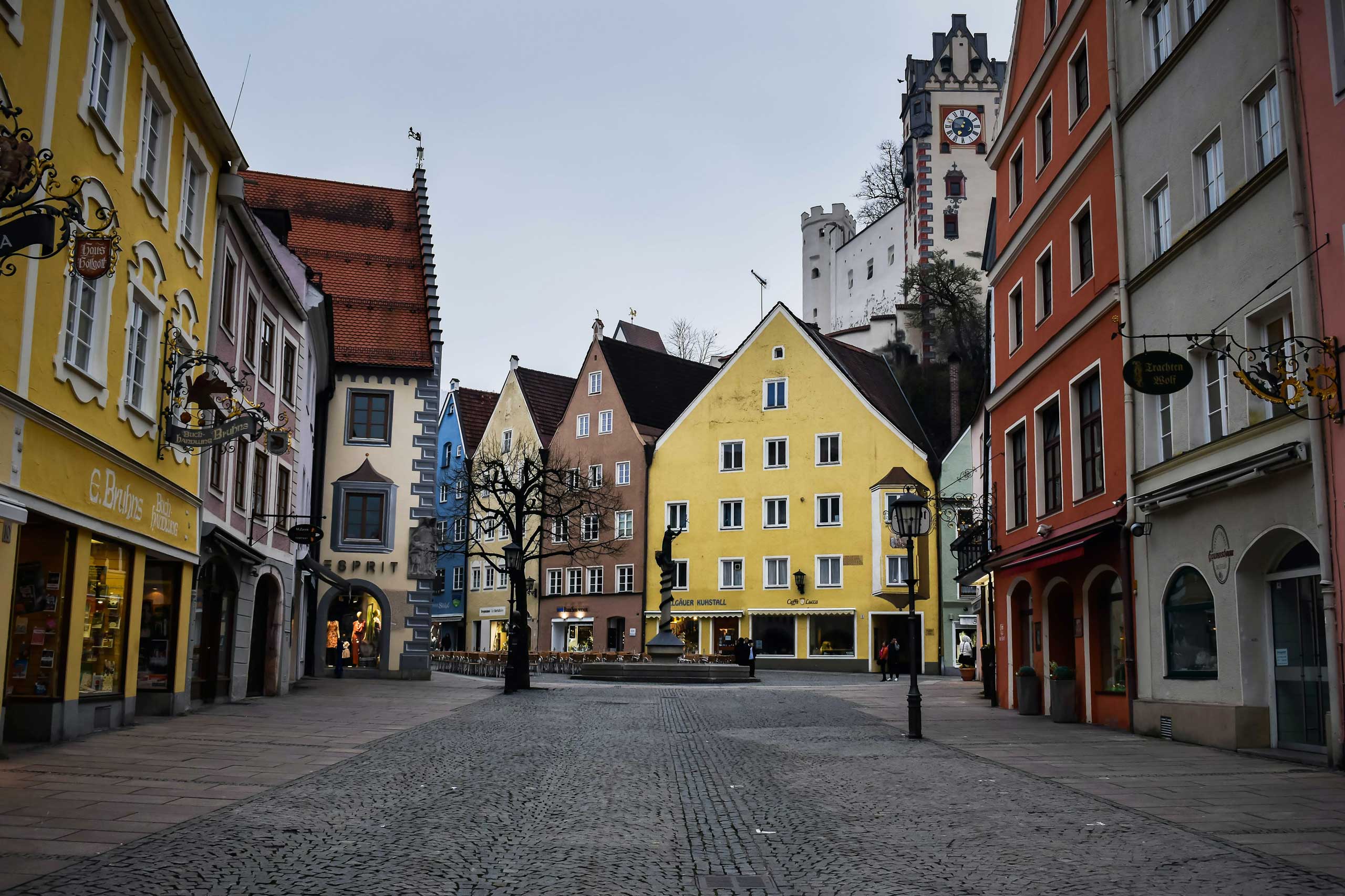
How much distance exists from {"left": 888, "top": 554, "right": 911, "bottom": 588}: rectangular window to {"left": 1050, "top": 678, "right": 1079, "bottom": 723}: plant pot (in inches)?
1215

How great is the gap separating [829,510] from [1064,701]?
112ft

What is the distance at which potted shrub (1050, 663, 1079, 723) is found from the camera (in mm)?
22109

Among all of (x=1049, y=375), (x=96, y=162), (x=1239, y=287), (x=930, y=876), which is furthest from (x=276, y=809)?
(x=1049, y=375)

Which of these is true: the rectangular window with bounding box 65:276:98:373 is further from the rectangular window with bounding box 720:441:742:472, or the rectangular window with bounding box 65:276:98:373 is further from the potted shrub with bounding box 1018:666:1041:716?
the rectangular window with bounding box 720:441:742:472

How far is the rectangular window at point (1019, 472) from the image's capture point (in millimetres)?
26359

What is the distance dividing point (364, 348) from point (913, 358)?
127 ft

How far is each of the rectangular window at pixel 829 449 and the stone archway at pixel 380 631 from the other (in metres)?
22.9

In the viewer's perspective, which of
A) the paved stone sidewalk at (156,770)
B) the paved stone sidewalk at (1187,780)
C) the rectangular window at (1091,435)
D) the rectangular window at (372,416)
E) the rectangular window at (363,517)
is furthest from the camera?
the rectangular window at (372,416)

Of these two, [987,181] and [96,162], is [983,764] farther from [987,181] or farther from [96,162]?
[987,181]

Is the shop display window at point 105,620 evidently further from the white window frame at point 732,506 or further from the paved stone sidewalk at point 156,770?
the white window frame at point 732,506

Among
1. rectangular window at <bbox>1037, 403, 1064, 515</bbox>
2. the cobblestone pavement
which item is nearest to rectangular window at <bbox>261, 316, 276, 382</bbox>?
the cobblestone pavement

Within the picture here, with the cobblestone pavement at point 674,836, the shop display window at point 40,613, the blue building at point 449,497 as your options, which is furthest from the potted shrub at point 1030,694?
the blue building at point 449,497

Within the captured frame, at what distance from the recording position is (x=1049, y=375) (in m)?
24.5

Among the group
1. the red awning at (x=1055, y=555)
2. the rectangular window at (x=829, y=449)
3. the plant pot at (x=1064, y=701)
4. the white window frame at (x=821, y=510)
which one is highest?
the rectangular window at (x=829, y=449)
